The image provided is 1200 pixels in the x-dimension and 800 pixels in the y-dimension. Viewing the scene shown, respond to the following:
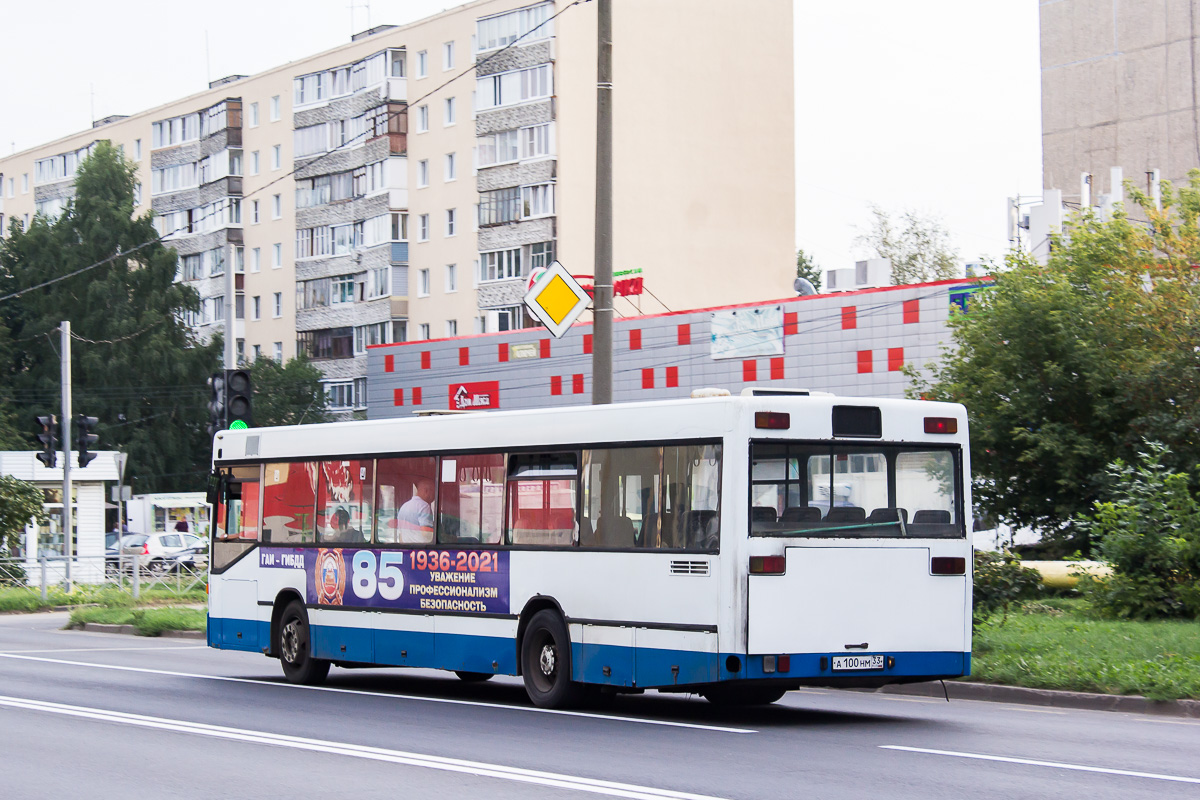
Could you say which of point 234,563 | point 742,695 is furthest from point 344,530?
point 742,695

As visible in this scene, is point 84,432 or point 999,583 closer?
point 999,583

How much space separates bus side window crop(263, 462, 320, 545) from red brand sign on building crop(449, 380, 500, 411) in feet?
146

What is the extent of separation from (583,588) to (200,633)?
1494cm

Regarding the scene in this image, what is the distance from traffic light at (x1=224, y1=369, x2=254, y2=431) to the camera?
73.0ft

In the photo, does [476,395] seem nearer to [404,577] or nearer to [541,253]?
[541,253]

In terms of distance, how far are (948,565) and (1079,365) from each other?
1493 centimetres

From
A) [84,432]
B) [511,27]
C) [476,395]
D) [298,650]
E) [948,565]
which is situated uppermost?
[511,27]

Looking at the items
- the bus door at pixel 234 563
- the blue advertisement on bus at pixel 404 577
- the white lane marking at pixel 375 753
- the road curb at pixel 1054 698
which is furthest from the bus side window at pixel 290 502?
the road curb at pixel 1054 698

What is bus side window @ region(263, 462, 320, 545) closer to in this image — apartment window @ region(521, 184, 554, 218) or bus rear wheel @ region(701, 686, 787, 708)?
bus rear wheel @ region(701, 686, 787, 708)

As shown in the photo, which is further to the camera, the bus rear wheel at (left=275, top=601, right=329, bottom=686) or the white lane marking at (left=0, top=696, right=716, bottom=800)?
the bus rear wheel at (left=275, top=601, right=329, bottom=686)

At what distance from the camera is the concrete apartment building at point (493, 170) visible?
67.4m

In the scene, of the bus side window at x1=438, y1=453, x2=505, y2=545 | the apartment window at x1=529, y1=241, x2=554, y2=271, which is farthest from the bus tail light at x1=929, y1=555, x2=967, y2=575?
the apartment window at x1=529, y1=241, x2=554, y2=271

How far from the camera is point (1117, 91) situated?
2724 inches

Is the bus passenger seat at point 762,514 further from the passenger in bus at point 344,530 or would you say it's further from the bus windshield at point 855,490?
the passenger in bus at point 344,530
